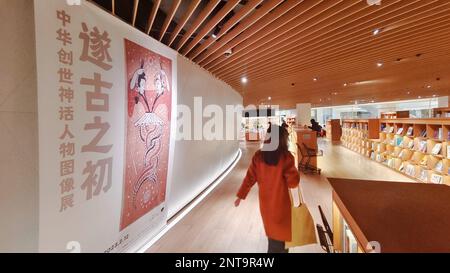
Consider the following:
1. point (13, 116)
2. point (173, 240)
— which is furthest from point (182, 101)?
point (13, 116)

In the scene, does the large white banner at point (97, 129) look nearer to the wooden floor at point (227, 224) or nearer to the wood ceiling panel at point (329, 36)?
the wooden floor at point (227, 224)

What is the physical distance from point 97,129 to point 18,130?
56cm

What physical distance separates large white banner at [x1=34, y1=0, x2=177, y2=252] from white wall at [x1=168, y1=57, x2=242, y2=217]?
0.91 m

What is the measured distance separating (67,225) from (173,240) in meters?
1.74

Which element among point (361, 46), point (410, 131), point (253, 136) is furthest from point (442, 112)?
point (253, 136)

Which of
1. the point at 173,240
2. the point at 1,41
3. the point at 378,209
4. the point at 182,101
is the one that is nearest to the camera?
the point at 378,209

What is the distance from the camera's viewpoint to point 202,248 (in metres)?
3.07

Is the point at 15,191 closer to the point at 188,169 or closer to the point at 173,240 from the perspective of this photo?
the point at 173,240

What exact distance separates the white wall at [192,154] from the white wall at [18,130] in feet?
6.96

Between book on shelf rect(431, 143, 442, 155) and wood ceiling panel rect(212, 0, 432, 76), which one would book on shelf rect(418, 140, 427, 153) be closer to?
book on shelf rect(431, 143, 442, 155)

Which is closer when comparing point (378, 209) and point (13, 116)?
point (378, 209)

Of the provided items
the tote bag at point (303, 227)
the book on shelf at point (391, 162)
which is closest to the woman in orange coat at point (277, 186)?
the tote bag at point (303, 227)

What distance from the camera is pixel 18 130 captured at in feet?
5.40

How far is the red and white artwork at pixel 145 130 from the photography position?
2514 millimetres
